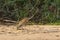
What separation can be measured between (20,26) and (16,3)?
367cm

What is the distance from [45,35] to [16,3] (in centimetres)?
473

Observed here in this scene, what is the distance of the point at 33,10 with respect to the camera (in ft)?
37.3

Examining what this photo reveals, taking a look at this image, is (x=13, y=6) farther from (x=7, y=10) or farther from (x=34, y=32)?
(x=34, y=32)

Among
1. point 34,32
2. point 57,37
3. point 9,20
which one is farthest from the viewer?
point 9,20

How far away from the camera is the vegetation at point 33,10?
11156 mm

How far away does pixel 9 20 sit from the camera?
1046 cm

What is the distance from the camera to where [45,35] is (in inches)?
285

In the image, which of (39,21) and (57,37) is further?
(39,21)

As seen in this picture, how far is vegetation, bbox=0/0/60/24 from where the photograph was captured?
36.6ft

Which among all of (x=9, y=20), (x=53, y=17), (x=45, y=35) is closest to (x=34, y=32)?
(x=45, y=35)

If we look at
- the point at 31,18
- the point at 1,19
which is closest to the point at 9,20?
the point at 1,19

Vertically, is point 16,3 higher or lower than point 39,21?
higher

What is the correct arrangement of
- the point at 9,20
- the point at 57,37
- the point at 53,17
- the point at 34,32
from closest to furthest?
the point at 57,37, the point at 34,32, the point at 9,20, the point at 53,17

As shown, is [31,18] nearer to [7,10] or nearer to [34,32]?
[7,10]
